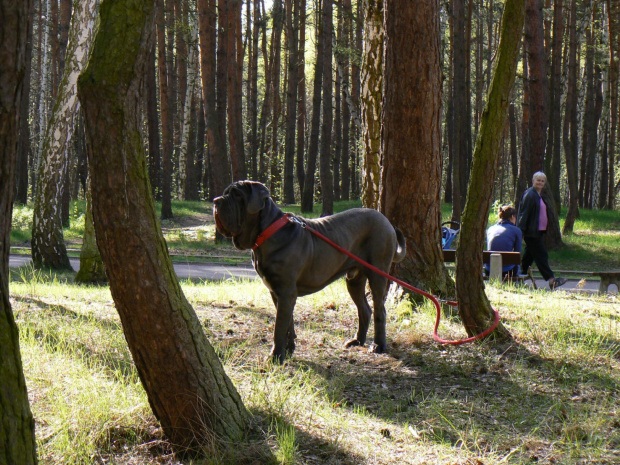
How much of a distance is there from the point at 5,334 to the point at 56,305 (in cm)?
525

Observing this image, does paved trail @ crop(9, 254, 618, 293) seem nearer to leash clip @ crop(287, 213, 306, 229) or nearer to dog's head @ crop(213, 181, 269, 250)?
leash clip @ crop(287, 213, 306, 229)

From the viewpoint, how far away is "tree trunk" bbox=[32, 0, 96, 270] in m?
10.7

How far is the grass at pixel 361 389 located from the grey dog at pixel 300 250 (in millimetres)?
405

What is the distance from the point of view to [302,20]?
2939 centimetres

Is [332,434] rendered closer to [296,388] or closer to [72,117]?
[296,388]

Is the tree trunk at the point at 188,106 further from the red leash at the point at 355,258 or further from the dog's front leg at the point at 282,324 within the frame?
the dog's front leg at the point at 282,324

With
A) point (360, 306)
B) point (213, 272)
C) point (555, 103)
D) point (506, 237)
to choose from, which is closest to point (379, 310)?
point (360, 306)

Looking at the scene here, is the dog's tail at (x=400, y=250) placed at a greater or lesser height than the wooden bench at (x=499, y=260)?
greater

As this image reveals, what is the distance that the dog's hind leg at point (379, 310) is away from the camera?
19.5 feet

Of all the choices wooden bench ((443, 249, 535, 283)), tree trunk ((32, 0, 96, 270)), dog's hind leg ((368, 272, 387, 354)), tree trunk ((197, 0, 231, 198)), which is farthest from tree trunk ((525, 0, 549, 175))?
dog's hind leg ((368, 272, 387, 354))

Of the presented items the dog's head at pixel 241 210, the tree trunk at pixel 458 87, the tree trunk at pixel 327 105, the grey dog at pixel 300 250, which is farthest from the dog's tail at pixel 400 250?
the tree trunk at pixel 327 105

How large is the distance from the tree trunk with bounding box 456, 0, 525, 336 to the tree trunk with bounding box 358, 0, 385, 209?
97.3 inches

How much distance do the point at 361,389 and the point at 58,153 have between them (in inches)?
332

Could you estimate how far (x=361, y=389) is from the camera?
16.7 ft
